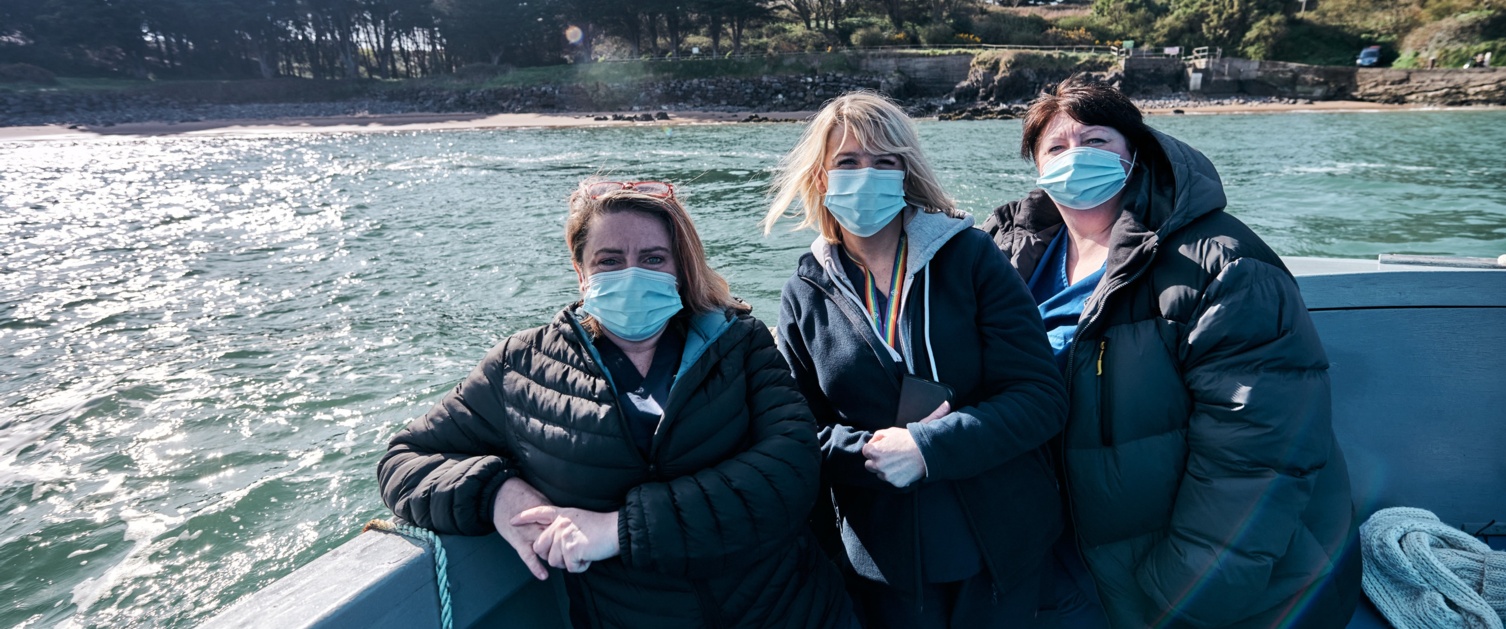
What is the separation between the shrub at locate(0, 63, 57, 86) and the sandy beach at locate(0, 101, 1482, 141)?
1075 centimetres

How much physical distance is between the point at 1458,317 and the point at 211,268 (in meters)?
13.5

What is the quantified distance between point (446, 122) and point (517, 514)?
49.4 metres

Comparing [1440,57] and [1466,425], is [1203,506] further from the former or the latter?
[1440,57]

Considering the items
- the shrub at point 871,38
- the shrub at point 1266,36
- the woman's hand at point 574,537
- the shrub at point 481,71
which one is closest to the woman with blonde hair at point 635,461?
the woman's hand at point 574,537

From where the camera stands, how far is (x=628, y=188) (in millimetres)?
1941

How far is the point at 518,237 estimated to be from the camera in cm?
1295

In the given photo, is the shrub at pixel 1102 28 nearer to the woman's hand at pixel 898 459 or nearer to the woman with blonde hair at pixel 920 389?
the woman with blonde hair at pixel 920 389

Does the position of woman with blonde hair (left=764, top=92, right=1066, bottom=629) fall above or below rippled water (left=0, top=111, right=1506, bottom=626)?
above

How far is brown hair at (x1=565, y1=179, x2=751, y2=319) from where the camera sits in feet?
6.36

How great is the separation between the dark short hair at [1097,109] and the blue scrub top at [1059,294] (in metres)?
0.37

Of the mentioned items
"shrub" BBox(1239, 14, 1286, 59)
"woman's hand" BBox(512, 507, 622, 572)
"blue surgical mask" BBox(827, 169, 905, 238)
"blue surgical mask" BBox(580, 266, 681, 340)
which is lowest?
"woman's hand" BBox(512, 507, 622, 572)

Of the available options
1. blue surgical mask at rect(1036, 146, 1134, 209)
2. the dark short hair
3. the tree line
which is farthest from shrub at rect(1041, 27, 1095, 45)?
blue surgical mask at rect(1036, 146, 1134, 209)

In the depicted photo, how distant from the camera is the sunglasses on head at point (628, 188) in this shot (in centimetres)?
193

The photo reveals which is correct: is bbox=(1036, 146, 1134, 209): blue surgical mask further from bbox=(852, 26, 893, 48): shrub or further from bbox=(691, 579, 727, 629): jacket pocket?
bbox=(852, 26, 893, 48): shrub
